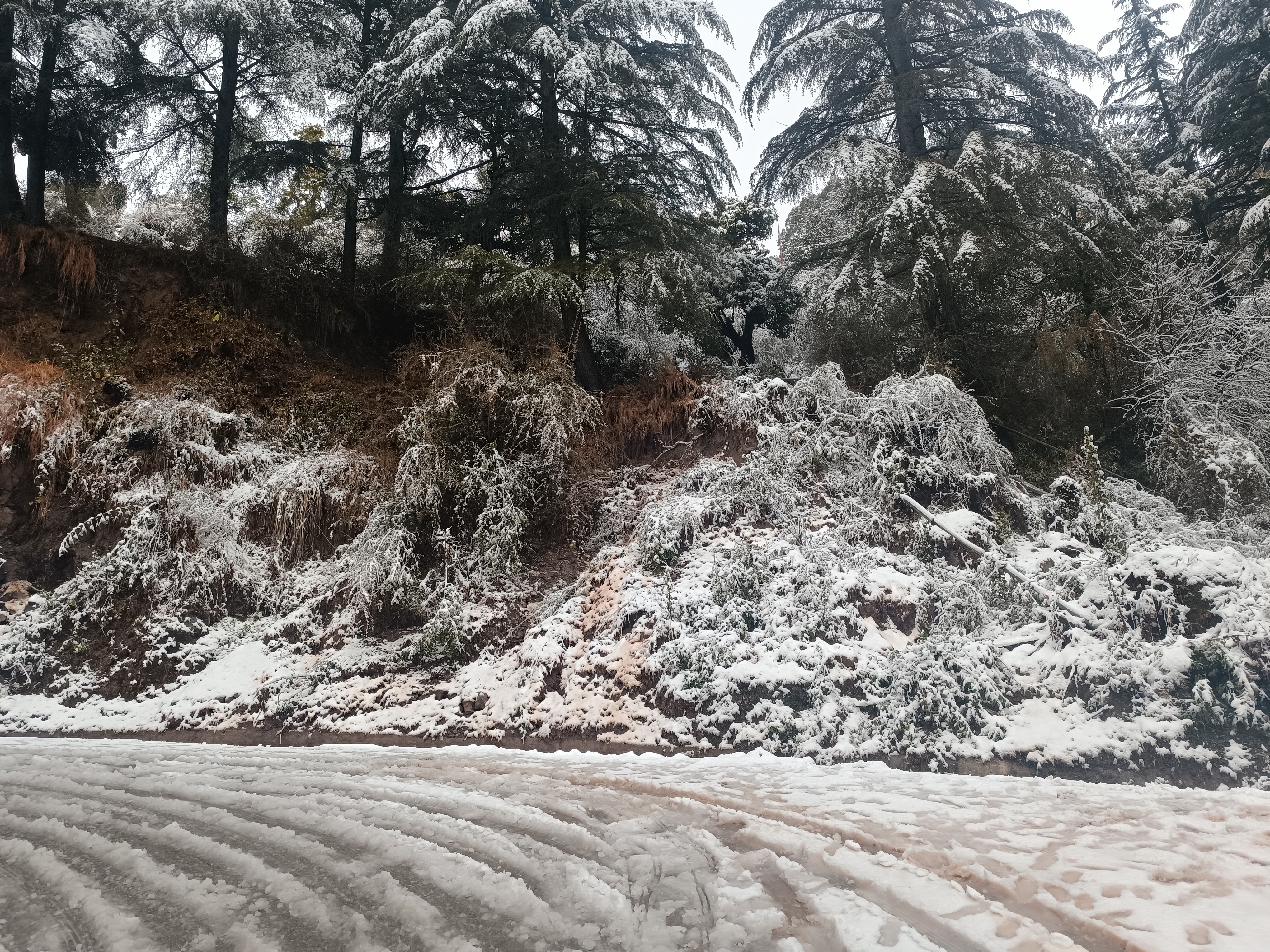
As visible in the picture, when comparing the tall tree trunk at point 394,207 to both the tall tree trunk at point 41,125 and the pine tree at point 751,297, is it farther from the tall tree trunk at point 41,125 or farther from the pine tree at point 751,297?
the pine tree at point 751,297

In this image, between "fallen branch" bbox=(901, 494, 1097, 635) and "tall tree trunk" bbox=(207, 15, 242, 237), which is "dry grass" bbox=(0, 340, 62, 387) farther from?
"fallen branch" bbox=(901, 494, 1097, 635)

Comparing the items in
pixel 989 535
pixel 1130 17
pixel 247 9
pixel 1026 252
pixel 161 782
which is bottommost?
pixel 161 782

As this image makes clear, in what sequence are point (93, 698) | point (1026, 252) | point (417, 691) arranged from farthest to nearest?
point (1026, 252) < point (93, 698) < point (417, 691)

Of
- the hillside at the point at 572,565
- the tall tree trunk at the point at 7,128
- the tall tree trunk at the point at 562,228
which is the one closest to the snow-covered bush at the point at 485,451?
the hillside at the point at 572,565

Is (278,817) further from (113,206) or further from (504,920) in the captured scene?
(113,206)

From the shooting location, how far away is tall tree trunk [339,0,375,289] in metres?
11.4

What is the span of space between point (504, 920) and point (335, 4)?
15.4 m

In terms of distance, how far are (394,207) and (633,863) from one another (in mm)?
10658

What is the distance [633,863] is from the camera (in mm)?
2822

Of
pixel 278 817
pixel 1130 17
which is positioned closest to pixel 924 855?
→ pixel 278 817

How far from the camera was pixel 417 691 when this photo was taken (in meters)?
6.05

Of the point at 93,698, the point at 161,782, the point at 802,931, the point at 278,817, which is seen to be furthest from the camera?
the point at 93,698

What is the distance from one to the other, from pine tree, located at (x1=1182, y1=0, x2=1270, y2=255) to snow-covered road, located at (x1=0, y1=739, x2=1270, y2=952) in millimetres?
13341

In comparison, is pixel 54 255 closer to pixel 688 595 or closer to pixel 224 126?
pixel 224 126
